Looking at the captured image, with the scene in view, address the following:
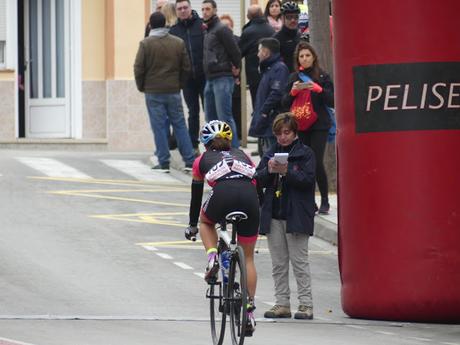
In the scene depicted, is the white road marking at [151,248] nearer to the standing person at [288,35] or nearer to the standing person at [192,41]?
the standing person at [288,35]

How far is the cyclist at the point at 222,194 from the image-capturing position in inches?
508

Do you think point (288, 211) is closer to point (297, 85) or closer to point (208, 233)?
point (208, 233)

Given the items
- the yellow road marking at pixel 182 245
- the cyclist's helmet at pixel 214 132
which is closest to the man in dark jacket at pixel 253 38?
the yellow road marking at pixel 182 245

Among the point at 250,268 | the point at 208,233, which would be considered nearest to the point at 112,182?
the point at 208,233

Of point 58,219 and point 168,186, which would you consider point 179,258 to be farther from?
point 168,186

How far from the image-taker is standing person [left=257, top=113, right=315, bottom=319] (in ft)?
47.6

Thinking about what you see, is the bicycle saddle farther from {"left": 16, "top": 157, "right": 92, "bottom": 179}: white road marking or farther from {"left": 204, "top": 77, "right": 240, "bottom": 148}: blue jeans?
{"left": 16, "top": 157, "right": 92, "bottom": 179}: white road marking

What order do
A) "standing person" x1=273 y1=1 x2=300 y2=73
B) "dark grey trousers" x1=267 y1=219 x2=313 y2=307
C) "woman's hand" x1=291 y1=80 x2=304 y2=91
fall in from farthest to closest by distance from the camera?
"standing person" x1=273 y1=1 x2=300 y2=73
"woman's hand" x1=291 y1=80 x2=304 y2=91
"dark grey trousers" x1=267 y1=219 x2=313 y2=307

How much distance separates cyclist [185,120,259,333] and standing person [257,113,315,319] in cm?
130

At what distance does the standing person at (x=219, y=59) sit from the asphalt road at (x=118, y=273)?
1.24 m

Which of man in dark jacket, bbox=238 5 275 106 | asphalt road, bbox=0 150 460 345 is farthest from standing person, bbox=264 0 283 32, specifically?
asphalt road, bbox=0 150 460 345

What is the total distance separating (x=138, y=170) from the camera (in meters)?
25.1

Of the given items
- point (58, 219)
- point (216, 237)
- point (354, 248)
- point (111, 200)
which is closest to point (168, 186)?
point (111, 200)

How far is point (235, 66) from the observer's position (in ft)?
77.0
